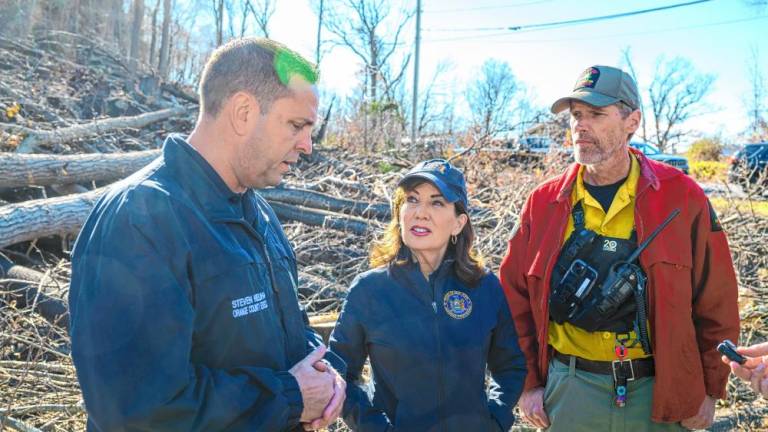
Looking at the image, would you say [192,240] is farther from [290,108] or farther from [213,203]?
[290,108]

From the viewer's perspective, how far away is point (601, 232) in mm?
2965

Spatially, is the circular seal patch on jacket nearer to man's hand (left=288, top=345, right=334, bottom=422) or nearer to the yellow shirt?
the yellow shirt

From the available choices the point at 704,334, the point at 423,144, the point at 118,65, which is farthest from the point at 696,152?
the point at 704,334

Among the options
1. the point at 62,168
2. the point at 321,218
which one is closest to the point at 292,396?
the point at 321,218

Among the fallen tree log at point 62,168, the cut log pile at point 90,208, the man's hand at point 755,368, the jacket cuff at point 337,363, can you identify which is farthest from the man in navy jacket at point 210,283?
the fallen tree log at point 62,168

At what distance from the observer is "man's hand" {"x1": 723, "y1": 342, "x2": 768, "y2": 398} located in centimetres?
243

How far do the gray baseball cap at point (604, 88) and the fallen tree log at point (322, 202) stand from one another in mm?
4631

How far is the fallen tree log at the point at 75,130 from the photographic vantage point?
8.23 metres

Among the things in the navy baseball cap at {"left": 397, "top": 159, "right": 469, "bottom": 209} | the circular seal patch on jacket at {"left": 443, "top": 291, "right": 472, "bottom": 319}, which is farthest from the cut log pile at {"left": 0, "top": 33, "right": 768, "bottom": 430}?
the navy baseball cap at {"left": 397, "top": 159, "right": 469, "bottom": 209}

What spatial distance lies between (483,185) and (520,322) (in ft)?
19.4

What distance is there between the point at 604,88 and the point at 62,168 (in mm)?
6471

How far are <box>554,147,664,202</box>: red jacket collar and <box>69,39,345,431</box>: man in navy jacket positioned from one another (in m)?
1.55

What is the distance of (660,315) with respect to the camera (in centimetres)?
274

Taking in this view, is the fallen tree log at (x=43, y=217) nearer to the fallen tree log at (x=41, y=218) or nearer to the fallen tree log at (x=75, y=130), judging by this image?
the fallen tree log at (x=41, y=218)
